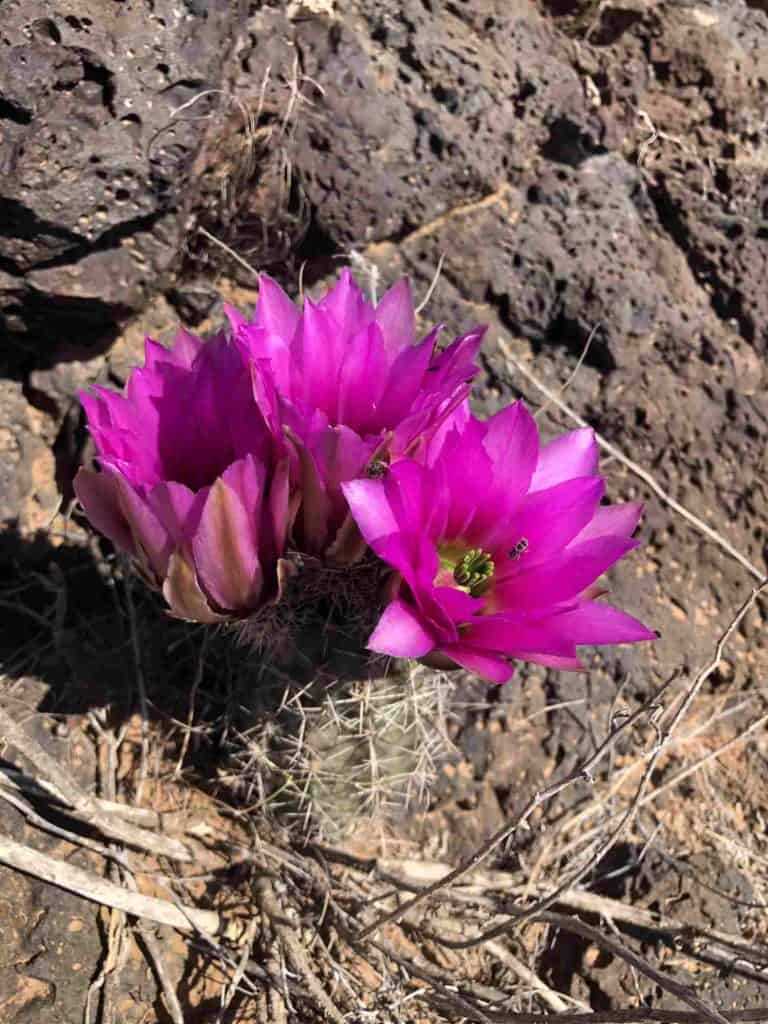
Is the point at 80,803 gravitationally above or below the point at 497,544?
below

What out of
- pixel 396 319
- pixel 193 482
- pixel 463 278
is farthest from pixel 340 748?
pixel 463 278

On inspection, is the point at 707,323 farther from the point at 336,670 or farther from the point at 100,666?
the point at 100,666

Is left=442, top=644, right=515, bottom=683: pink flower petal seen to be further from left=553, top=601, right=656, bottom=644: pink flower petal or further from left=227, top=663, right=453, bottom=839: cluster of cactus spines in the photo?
A: left=227, top=663, right=453, bottom=839: cluster of cactus spines

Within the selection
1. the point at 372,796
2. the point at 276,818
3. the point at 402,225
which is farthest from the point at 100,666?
the point at 402,225

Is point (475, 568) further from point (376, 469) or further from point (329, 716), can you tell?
point (329, 716)

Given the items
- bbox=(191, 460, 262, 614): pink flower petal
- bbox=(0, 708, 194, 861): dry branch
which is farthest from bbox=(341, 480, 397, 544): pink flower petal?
bbox=(0, 708, 194, 861): dry branch

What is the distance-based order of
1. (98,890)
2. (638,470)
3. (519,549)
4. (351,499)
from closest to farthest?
(351,499) < (519,549) < (98,890) < (638,470)

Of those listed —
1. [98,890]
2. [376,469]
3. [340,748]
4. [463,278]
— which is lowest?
[98,890]
